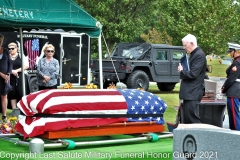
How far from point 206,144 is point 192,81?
13.1ft

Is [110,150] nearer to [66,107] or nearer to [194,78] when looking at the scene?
[66,107]

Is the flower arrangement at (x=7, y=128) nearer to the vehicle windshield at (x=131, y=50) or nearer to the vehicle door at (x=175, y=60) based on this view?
the vehicle windshield at (x=131, y=50)

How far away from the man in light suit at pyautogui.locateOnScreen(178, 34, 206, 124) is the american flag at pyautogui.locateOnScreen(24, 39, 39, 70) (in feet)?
38.6

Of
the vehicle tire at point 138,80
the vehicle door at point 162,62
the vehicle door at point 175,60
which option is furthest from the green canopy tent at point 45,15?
the vehicle door at point 175,60

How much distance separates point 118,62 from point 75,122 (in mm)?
14937

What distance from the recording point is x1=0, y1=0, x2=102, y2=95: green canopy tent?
31.8 feet

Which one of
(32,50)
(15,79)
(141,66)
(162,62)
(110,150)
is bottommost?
(110,150)

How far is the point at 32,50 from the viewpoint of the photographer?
20.5 m

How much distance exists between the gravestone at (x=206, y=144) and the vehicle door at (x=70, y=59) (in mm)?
16450

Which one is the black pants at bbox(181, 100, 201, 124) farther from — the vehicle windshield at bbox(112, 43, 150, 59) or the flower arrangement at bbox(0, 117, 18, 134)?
the vehicle windshield at bbox(112, 43, 150, 59)

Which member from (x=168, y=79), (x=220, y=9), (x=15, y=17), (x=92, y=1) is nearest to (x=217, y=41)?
(x=220, y=9)

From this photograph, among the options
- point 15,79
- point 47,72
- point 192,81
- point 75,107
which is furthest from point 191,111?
point 15,79

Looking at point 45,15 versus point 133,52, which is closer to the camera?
point 45,15

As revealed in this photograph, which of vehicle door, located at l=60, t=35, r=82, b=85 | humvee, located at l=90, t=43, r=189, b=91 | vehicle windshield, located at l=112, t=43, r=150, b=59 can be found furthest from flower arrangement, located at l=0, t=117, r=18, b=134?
vehicle windshield, located at l=112, t=43, r=150, b=59
